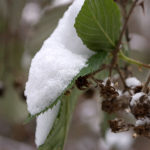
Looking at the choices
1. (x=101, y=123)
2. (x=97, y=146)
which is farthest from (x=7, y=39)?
(x=97, y=146)

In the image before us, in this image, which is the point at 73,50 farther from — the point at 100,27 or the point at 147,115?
the point at 147,115

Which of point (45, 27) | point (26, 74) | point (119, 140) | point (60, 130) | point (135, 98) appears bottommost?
point (119, 140)

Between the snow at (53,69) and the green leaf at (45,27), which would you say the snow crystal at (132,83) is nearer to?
the snow at (53,69)

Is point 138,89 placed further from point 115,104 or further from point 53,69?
point 53,69

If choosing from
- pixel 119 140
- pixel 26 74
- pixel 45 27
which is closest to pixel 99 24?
pixel 45 27

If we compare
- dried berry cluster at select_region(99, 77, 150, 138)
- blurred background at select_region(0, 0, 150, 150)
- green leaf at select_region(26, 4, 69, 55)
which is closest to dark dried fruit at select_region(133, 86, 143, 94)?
dried berry cluster at select_region(99, 77, 150, 138)

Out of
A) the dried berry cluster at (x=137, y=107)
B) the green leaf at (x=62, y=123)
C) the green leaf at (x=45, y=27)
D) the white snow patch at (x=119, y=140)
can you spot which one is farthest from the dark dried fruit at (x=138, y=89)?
the white snow patch at (x=119, y=140)

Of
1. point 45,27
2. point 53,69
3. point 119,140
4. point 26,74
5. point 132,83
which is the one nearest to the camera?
point 53,69
